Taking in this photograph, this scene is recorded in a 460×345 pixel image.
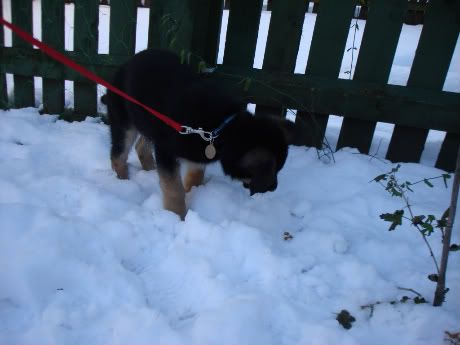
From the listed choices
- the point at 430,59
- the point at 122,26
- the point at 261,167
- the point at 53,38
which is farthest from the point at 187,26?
the point at 430,59

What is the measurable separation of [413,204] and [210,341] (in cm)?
188

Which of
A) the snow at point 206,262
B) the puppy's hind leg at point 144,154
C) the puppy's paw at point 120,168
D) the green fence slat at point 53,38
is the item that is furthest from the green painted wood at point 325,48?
the green fence slat at point 53,38

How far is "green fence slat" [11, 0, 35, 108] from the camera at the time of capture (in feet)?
12.2

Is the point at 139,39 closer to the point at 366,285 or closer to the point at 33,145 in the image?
the point at 33,145

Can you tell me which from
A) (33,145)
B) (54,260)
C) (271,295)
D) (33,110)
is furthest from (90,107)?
(271,295)

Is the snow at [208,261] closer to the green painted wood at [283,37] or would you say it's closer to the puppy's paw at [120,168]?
the puppy's paw at [120,168]

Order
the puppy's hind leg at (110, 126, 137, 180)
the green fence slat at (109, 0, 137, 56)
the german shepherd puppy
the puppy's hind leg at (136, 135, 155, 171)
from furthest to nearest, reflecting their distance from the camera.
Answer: the green fence slat at (109, 0, 137, 56)
the puppy's hind leg at (136, 135, 155, 171)
the puppy's hind leg at (110, 126, 137, 180)
the german shepherd puppy

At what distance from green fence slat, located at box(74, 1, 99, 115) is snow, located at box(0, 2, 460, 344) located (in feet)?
3.29

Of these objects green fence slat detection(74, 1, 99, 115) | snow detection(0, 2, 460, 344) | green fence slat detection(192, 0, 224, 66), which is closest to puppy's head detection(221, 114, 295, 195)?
snow detection(0, 2, 460, 344)

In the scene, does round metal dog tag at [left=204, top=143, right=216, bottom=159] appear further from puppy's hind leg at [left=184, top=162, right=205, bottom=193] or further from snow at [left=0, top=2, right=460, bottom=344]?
puppy's hind leg at [left=184, top=162, right=205, bottom=193]

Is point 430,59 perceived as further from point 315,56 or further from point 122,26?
point 122,26

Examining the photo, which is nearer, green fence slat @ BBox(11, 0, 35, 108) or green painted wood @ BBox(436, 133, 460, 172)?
green painted wood @ BBox(436, 133, 460, 172)

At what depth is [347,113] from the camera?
336cm

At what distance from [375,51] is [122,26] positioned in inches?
88.3
